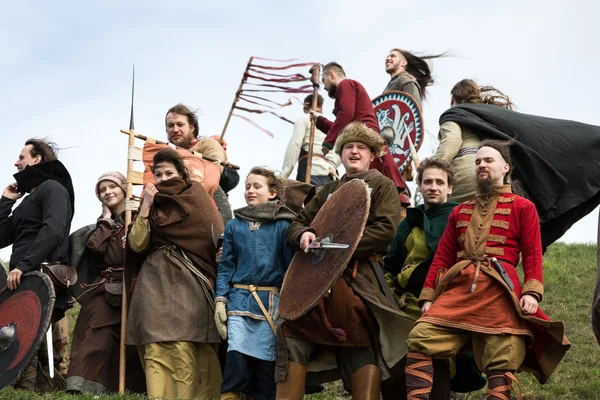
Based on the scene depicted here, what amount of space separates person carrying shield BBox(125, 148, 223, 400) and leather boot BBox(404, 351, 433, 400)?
1.58 metres

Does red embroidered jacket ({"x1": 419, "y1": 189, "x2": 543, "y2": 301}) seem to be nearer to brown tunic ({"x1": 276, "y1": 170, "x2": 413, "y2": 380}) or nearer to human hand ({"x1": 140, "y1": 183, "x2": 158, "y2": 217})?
brown tunic ({"x1": 276, "y1": 170, "x2": 413, "y2": 380})

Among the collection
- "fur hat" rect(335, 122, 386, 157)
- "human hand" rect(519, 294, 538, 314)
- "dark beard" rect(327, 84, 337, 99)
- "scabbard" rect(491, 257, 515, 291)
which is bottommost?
"human hand" rect(519, 294, 538, 314)

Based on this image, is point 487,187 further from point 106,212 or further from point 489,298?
point 106,212

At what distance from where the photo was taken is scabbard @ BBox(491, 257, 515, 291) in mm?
5602

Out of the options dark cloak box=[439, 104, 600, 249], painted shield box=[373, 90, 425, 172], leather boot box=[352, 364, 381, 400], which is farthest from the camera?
painted shield box=[373, 90, 425, 172]

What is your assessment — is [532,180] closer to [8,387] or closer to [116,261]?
[116,261]

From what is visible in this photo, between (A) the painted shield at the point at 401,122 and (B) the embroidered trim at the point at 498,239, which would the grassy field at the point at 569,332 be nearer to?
(A) the painted shield at the point at 401,122

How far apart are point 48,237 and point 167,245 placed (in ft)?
3.61

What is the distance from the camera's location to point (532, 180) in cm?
716

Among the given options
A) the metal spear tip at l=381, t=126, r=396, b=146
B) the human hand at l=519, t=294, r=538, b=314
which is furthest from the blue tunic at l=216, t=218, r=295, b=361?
the metal spear tip at l=381, t=126, r=396, b=146

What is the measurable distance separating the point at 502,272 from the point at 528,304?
0.82ft

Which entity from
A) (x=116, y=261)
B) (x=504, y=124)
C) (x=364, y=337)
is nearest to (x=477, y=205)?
(x=364, y=337)

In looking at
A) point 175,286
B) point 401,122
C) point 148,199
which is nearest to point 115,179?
point 148,199

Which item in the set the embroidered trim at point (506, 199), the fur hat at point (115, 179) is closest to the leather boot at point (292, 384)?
the embroidered trim at point (506, 199)
